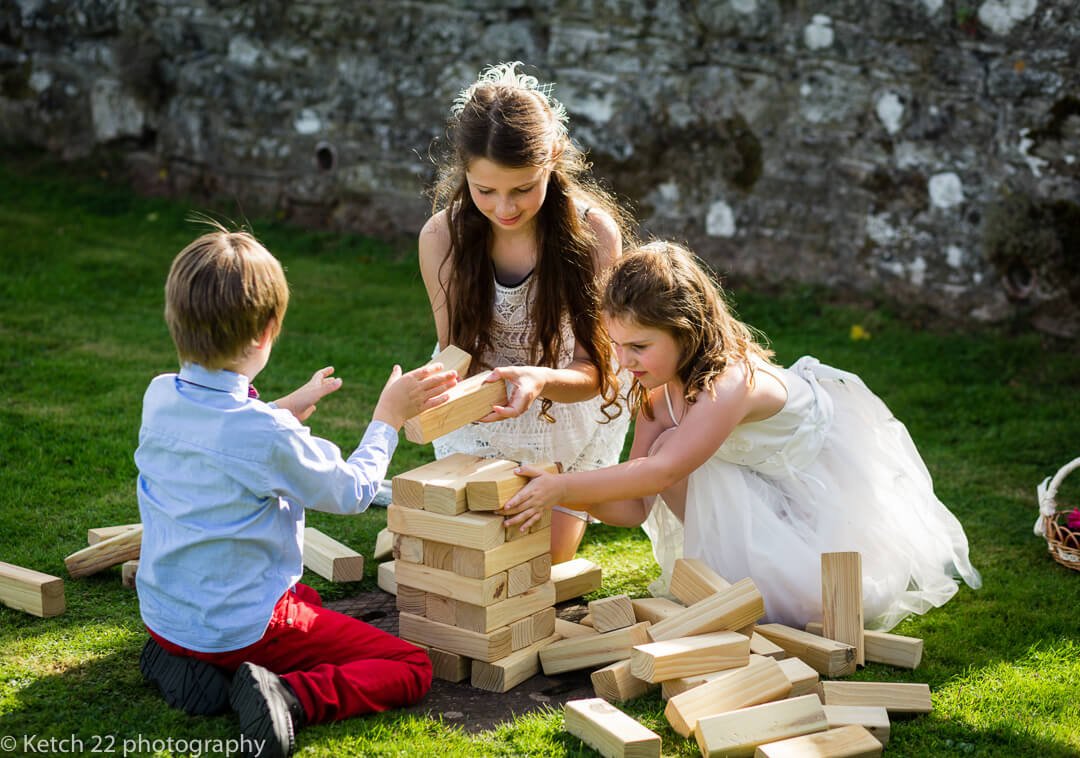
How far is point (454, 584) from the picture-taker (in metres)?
3.33

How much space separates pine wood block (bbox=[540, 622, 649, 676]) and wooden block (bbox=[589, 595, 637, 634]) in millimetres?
102

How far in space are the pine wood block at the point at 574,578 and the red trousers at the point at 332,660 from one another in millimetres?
789

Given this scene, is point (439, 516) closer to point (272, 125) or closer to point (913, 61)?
point (913, 61)

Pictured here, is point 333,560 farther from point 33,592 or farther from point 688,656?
point 688,656

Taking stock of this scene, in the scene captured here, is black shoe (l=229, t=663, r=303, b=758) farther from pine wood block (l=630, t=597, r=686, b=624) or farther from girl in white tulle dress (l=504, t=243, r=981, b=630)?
pine wood block (l=630, t=597, r=686, b=624)

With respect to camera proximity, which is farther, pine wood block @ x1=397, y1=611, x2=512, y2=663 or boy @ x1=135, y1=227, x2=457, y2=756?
pine wood block @ x1=397, y1=611, x2=512, y2=663

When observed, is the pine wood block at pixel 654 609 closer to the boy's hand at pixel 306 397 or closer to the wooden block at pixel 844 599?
the wooden block at pixel 844 599

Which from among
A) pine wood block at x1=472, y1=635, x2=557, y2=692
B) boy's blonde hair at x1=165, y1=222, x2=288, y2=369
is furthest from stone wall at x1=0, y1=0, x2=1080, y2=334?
boy's blonde hair at x1=165, y1=222, x2=288, y2=369

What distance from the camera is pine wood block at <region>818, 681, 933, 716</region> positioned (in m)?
3.12

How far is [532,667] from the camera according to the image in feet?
11.2

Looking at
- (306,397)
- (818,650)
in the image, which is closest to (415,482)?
(306,397)

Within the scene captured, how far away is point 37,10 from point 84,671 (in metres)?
6.62

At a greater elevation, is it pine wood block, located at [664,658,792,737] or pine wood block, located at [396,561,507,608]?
pine wood block, located at [396,561,507,608]

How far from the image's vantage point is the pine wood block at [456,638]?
3307 millimetres
